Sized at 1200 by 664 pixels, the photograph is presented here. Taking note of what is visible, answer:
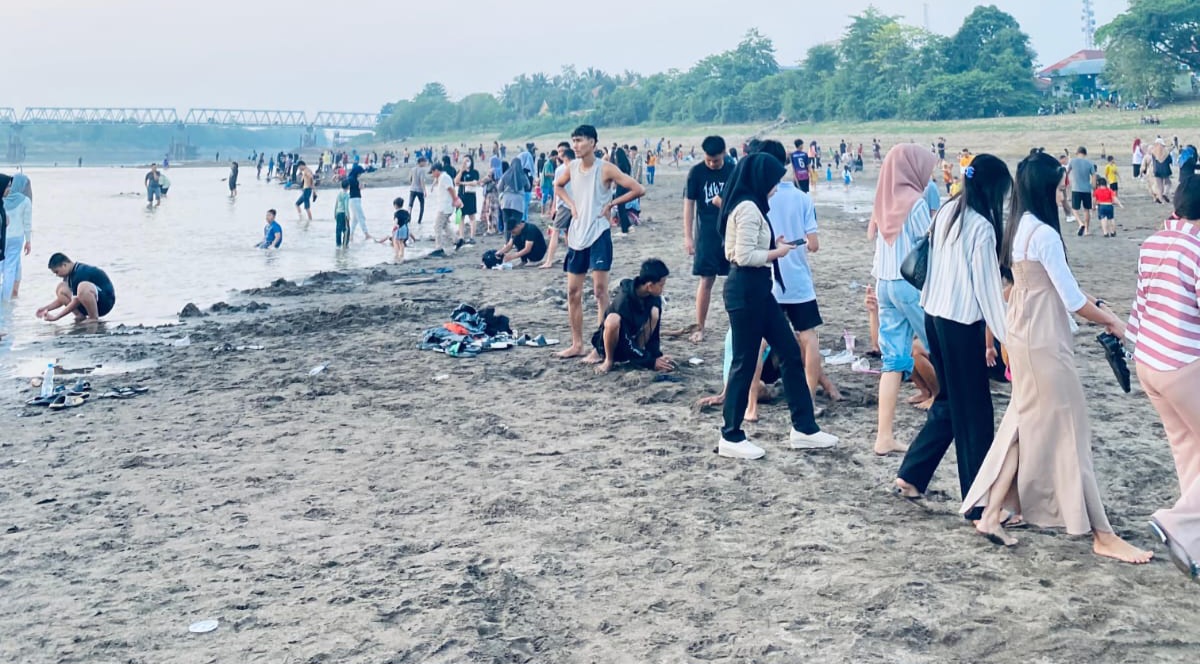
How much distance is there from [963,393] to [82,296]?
10386 millimetres

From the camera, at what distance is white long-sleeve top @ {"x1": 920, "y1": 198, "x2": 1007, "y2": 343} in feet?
15.2

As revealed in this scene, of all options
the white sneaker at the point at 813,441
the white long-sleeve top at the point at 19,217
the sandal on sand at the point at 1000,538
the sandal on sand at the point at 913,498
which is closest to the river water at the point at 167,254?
the white long-sleeve top at the point at 19,217

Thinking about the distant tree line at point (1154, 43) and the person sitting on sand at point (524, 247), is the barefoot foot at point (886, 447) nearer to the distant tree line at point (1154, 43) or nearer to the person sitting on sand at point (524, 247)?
the person sitting on sand at point (524, 247)

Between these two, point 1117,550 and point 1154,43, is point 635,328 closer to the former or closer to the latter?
point 1117,550

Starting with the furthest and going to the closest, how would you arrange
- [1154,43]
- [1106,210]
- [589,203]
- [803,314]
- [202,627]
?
[1154,43]
[1106,210]
[589,203]
[803,314]
[202,627]

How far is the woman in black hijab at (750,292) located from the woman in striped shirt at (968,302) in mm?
1105

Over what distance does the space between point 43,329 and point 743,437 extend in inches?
360

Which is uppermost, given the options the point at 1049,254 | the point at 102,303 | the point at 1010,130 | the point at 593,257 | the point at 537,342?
the point at 1010,130

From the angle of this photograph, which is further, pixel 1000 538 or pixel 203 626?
A: pixel 1000 538

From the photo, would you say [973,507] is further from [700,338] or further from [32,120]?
[32,120]

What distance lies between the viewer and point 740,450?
606 cm

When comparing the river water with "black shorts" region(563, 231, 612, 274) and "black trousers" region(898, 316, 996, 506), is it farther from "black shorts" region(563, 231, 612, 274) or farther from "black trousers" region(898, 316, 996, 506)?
"black trousers" region(898, 316, 996, 506)

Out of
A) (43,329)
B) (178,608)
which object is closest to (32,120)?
(43,329)

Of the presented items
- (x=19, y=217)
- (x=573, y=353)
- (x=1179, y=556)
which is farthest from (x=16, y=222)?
(x=1179, y=556)
